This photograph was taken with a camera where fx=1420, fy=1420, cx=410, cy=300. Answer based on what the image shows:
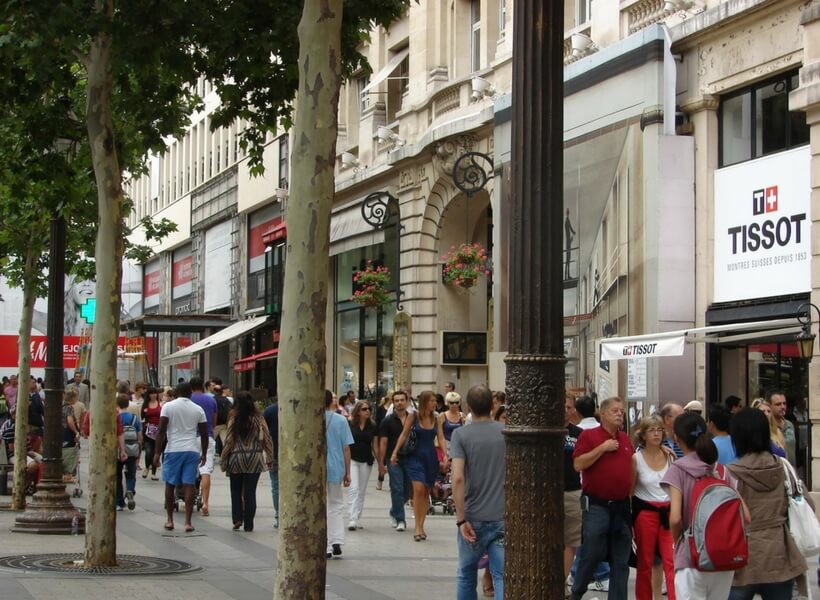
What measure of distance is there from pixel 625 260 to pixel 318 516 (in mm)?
14115

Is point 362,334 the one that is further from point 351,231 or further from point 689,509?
point 689,509

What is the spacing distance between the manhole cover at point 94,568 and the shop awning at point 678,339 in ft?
23.4

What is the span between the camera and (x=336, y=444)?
1595cm

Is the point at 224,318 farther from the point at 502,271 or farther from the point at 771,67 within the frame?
the point at 771,67

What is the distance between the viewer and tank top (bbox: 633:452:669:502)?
10.6 m

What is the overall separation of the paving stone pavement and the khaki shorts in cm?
146

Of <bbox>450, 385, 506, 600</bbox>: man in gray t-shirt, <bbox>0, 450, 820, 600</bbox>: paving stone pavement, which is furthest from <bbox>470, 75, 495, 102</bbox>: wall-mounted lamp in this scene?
<bbox>450, 385, 506, 600</bbox>: man in gray t-shirt

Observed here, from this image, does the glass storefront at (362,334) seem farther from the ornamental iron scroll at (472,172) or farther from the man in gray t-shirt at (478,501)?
the man in gray t-shirt at (478,501)

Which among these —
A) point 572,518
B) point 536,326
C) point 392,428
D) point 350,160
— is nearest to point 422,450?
point 392,428

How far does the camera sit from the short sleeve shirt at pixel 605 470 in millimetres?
10281

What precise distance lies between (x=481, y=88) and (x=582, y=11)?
11.8 ft

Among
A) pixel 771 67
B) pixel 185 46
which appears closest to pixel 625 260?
pixel 771 67

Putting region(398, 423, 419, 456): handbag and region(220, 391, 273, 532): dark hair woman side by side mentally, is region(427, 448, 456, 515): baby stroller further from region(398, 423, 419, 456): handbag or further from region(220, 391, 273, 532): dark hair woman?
region(220, 391, 273, 532): dark hair woman

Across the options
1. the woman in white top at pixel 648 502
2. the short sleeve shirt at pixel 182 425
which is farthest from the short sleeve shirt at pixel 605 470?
the short sleeve shirt at pixel 182 425
